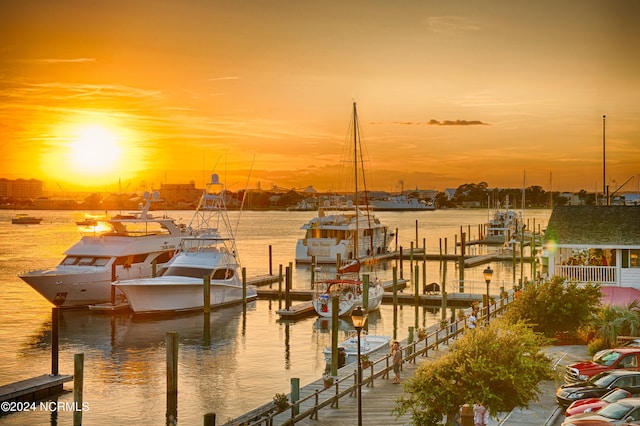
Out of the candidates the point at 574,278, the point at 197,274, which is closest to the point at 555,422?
the point at 574,278

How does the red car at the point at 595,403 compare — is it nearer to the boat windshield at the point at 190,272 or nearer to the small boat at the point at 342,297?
Result: the small boat at the point at 342,297

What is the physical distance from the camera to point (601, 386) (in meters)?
20.1

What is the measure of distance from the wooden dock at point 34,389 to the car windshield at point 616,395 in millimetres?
20085

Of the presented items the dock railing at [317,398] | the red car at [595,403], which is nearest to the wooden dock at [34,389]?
the dock railing at [317,398]

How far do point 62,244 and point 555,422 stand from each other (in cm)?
13376

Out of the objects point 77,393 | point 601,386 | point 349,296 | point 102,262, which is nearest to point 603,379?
point 601,386

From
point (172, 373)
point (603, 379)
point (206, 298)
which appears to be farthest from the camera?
point (206, 298)

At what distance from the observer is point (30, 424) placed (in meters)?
27.3

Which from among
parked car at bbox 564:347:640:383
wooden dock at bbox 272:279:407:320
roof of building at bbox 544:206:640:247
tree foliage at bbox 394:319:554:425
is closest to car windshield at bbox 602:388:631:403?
tree foliage at bbox 394:319:554:425

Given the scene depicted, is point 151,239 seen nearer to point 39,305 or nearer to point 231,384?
point 39,305

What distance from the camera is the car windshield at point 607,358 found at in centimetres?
2217

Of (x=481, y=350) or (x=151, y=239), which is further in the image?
(x=151, y=239)

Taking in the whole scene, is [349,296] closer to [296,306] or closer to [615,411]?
[296,306]

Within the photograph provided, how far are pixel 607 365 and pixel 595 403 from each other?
4003 mm
